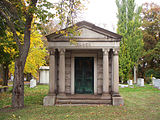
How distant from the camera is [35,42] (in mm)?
17375

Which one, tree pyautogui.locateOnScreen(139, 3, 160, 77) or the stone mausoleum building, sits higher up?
tree pyautogui.locateOnScreen(139, 3, 160, 77)

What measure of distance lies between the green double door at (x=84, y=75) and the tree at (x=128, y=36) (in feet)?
53.0

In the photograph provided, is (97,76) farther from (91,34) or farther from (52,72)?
(52,72)

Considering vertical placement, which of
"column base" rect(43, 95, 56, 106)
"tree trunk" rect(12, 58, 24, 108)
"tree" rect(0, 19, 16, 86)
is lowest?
"column base" rect(43, 95, 56, 106)

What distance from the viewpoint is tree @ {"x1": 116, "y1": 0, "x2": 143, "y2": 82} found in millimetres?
27688

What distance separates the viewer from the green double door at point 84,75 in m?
12.1

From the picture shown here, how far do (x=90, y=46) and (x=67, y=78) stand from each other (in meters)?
2.81

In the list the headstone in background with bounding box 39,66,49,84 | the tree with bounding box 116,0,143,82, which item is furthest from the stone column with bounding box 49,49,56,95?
the tree with bounding box 116,0,143,82

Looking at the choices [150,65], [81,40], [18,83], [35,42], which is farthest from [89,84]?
[150,65]

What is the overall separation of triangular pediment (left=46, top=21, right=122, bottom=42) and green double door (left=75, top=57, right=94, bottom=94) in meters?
1.98

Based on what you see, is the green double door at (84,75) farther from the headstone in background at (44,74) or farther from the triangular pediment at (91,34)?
the headstone in background at (44,74)

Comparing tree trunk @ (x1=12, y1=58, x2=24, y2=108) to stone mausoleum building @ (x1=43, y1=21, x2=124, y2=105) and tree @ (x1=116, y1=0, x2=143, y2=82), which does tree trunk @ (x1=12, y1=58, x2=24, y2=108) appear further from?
tree @ (x1=116, y1=0, x2=143, y2=82)

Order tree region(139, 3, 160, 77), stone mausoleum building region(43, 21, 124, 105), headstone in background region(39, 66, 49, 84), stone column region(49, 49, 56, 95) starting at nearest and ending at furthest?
stone mausoleum building region(43, 21, 124, 105), stone column region(49, 49, 56, 95), headstone in background region(39, 66, 49, 84), tree region(139, 3, 160, 77)

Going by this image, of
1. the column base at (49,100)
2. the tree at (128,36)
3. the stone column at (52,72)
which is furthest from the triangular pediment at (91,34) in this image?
the tree at (128,36)
